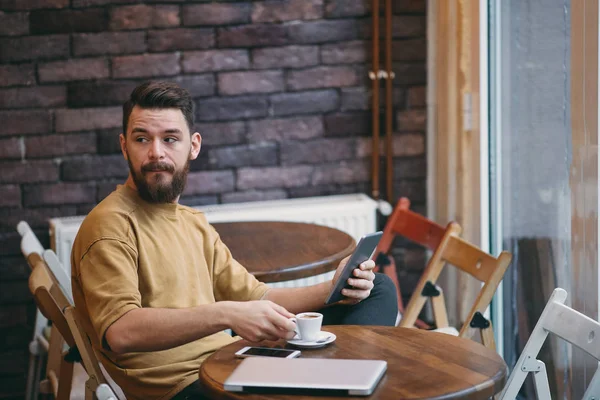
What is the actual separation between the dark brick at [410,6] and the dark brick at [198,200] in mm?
1212

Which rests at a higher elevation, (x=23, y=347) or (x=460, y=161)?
(x=460, y=161)

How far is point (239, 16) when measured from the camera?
12.6ft

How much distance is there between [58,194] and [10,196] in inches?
8.0

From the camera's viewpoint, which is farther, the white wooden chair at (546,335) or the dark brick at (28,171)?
the dark brick at (28,171)

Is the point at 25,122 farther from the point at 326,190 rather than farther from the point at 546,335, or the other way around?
the point at 546,335

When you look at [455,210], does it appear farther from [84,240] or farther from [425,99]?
[84,240]

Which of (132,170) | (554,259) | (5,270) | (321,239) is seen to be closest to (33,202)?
(5,270)

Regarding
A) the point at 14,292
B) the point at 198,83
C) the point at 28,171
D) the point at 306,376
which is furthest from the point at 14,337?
the point at 306,376

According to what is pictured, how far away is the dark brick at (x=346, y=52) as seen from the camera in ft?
12.9

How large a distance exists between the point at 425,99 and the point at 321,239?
119 cm

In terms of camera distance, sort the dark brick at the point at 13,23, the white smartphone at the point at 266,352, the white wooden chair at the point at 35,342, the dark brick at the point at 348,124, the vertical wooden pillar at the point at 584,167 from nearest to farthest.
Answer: the white smartphone at the point at 266,352
the vertical wooden pillar at the point at 584,167
the white wooden chair at the point at 35,342
the dark brick at the point at 13,23
the dark brick at the point at 348,124

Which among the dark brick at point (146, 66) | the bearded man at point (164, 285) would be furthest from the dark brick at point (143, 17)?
the bearded man at point (164, 285)

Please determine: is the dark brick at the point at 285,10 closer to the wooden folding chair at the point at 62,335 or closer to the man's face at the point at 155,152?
the wooden folding chair at the point at 62,335

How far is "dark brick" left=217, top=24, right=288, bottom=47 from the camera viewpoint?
12.6 ft
